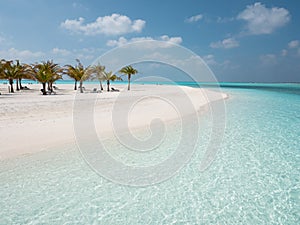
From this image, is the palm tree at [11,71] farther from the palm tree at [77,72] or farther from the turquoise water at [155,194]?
the turquoise water at [155,194]

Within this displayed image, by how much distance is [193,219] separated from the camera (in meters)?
3.66

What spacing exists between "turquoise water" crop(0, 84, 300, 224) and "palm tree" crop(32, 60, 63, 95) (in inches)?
831

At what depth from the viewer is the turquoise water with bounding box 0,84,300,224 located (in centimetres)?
368

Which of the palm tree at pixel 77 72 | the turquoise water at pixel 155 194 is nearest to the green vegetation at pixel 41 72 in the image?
the palm tree at pixel 77 72

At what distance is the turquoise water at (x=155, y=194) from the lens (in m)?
3.68

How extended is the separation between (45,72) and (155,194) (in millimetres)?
25047

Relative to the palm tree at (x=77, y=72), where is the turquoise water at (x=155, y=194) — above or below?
below

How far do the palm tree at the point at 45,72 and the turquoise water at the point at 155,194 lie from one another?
2110cm

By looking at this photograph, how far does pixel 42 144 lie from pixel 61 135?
3.14 feet

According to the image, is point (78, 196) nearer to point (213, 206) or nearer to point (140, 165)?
point (140, 165)

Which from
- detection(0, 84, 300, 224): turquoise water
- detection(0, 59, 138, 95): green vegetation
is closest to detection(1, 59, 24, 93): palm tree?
detection(0, 59, 138, 95): green vegetation

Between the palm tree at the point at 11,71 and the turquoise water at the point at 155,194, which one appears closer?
the turquoise water at the point at 155,194

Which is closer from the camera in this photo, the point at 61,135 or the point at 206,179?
the point at 206,179

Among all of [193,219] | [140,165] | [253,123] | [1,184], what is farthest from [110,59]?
[253,123]
